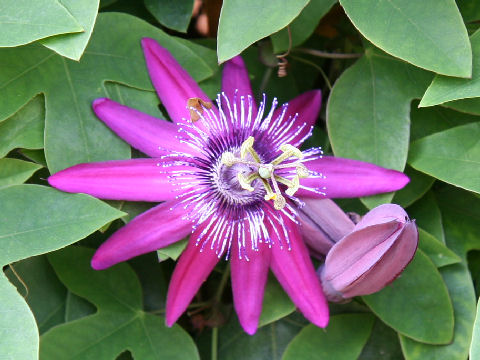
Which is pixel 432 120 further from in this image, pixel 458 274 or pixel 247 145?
pixel 247 145

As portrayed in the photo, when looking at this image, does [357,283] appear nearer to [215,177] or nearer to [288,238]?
[288,238]

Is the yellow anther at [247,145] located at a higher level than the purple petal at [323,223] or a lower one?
higher

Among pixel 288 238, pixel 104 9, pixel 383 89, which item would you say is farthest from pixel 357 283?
pixel 104 9

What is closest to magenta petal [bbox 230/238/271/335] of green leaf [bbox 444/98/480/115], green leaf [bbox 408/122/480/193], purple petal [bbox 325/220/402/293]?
purple petal [bbox 325/220/402/293]

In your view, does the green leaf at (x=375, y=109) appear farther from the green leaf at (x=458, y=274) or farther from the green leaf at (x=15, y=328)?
the green leaf at (x=15, y=328)

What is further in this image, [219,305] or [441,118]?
[219,305]

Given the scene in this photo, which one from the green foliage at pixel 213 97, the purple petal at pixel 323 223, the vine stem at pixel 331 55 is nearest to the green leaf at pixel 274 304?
the green foliage at pixel 213 97

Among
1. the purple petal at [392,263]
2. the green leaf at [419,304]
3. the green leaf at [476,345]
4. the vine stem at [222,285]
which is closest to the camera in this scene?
the green leaf at [476,345]

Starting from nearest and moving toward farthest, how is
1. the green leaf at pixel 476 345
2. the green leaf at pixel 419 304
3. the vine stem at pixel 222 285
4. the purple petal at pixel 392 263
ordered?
the green leaf at pixel 476 345 → the purple petal at pixel 392 263 → the green leaf at pixel 419 304 → the vine stem at pixel 222 285

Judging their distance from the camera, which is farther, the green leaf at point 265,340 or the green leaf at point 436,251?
the green leaf at point 265,340
